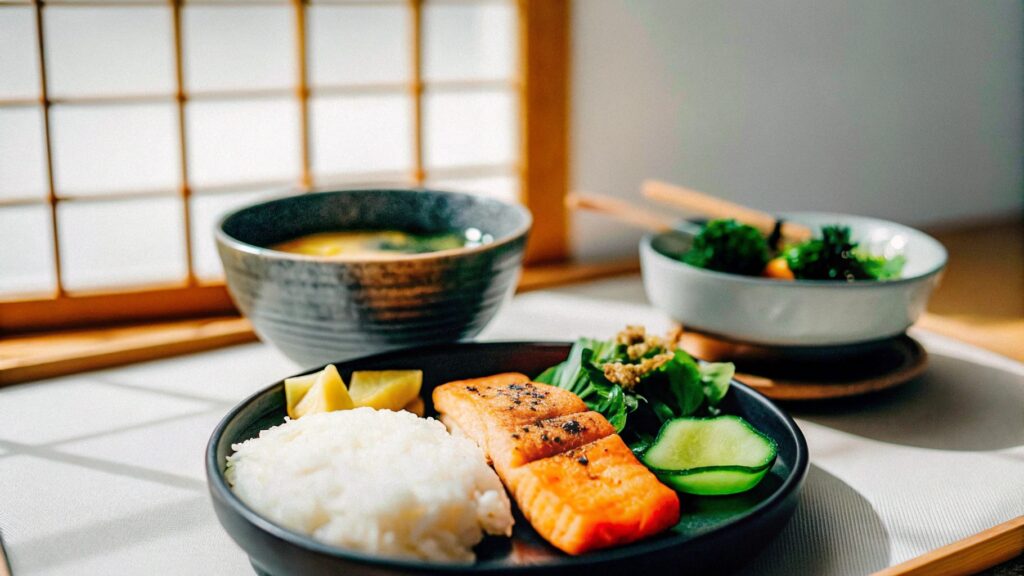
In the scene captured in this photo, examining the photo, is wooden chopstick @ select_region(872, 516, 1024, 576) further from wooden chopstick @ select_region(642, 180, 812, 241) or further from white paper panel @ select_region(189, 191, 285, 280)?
white paper panel @ select_region(189, 191, 285, 280)

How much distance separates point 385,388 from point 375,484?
0.26 meters

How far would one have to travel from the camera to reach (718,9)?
76.4 inches

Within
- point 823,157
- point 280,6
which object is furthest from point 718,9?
point 280,6

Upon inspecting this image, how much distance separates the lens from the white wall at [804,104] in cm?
188

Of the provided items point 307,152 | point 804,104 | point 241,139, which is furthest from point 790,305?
point 241,139

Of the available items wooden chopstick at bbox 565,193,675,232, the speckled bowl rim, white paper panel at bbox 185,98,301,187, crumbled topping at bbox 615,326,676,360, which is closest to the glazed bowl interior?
the speckled bowl rim

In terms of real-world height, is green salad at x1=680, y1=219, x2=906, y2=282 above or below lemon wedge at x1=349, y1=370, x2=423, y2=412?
above

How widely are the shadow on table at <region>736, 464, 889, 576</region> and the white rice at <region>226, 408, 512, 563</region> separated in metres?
0.26

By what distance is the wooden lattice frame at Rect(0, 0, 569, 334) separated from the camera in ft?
4.93

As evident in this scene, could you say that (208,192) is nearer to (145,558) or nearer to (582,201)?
(582,201)

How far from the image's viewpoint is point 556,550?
80 cm

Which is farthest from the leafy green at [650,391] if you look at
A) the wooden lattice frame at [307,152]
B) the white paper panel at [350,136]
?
the white paper panel at [350,136]

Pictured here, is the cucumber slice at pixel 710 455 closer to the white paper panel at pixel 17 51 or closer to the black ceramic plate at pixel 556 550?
the black ceramic plate at pixel 556 550

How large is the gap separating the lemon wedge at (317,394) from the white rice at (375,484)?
7 centimetres
